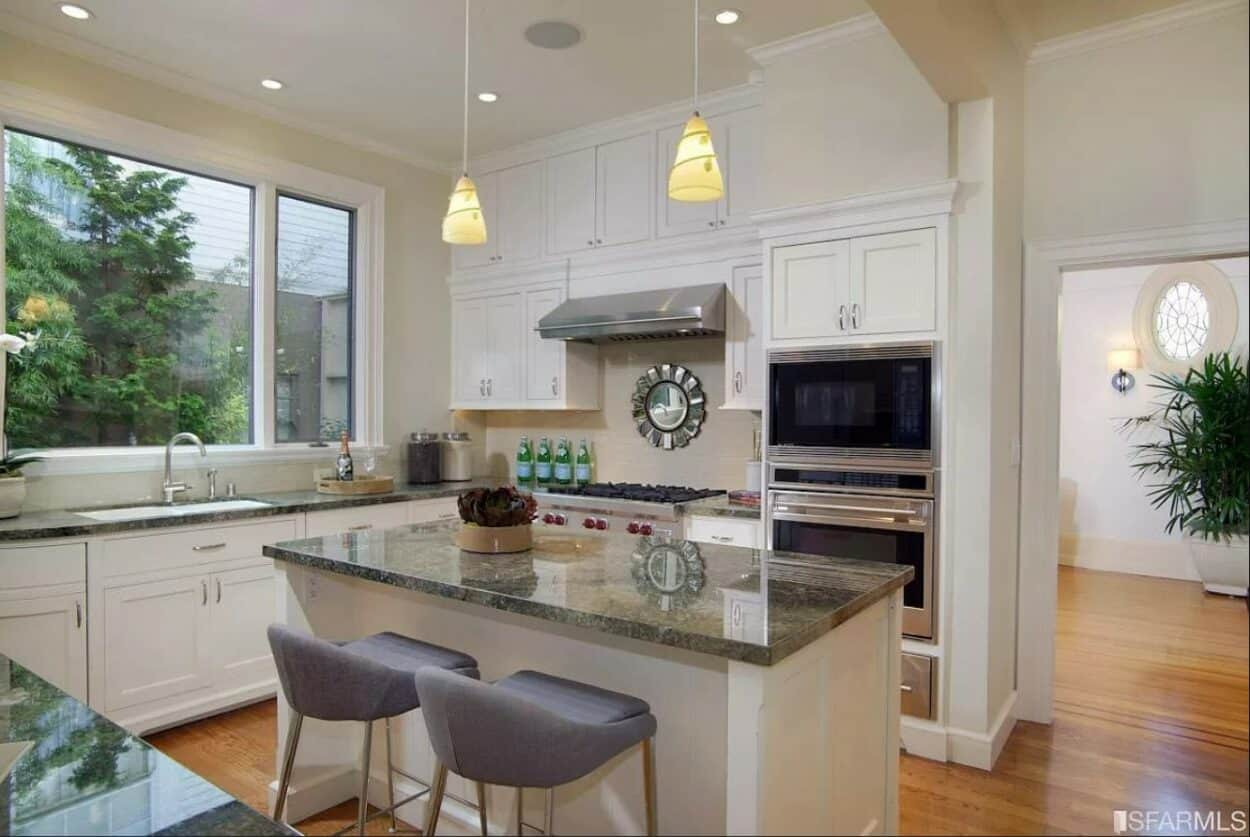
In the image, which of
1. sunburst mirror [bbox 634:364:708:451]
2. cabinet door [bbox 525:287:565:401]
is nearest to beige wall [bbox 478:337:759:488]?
sunburst mirror [bbox 634:364:708:451]

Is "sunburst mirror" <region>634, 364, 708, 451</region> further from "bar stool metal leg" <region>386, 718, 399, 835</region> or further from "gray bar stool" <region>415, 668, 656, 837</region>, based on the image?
"gray bar stool" <region>415, 668, 656, 837</region>

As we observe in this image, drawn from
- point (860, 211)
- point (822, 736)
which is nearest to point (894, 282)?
point (860, 211)

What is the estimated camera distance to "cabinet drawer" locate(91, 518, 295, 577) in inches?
117

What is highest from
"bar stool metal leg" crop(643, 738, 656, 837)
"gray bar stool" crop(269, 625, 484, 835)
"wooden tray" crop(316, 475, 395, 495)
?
"wooden tray" crop(316, 475, 395, 495)

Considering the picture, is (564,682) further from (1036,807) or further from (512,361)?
(512,361)

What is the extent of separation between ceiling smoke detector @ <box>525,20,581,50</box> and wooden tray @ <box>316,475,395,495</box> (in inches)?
93.5

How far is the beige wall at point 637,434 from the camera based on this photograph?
411 centimetres

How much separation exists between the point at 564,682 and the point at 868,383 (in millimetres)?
1766

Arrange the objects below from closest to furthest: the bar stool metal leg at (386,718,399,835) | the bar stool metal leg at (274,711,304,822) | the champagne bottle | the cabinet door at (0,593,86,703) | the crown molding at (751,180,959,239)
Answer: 1. the bar stool metal leg at (274,711,304,822)
2. the bar stool metal leg at (386,718,399,835)
3. the cabinet door at (0,593,86,703)
4. the crown molding at (751,180,959,239)
5. the champagne bottle

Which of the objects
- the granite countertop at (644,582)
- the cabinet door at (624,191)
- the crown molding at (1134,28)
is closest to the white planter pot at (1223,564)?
the granite countertop at (644,582)

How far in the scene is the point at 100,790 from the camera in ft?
3.55

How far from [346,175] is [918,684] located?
13.1 feet

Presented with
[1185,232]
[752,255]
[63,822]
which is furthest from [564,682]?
[752,255]

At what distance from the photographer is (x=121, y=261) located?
358cm
